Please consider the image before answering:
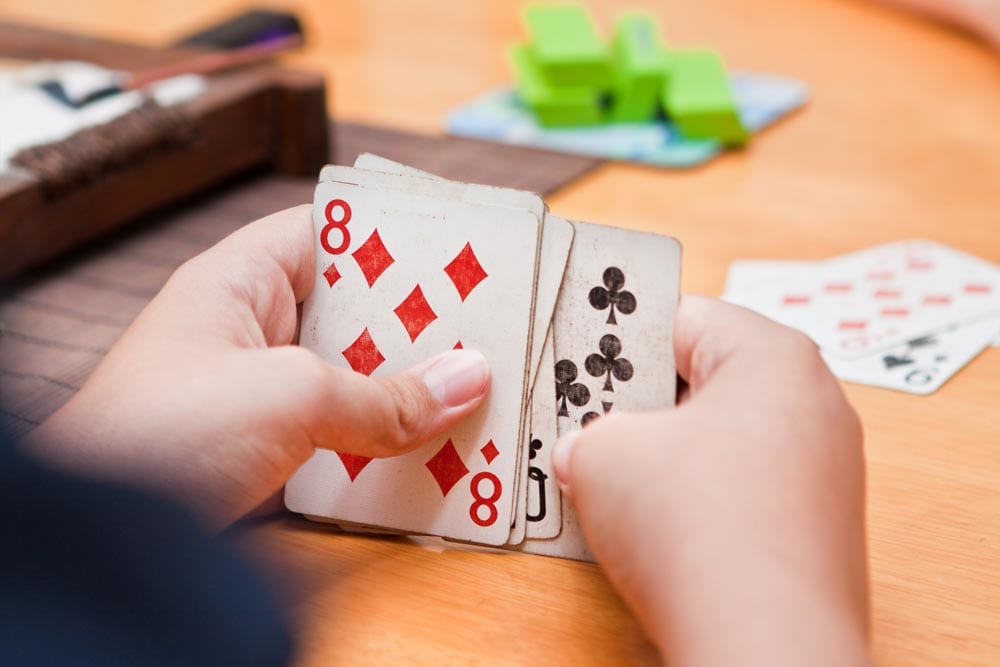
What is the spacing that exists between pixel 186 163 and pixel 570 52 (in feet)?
2.23

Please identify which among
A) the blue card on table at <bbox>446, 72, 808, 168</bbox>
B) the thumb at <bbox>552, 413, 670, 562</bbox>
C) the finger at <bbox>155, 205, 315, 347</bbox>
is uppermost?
the finger at <bbox>155, 205, 315, 347</bbox>

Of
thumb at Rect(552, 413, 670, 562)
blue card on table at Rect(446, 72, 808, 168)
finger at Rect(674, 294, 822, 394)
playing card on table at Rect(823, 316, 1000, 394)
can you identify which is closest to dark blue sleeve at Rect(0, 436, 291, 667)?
thumb at Rect(552, 413, 670, 562)

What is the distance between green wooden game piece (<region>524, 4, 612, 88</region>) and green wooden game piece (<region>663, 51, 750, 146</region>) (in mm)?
117

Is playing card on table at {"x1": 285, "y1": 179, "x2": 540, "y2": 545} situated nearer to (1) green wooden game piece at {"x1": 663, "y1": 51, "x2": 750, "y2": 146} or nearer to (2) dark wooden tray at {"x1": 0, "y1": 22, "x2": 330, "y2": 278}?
(2) dark wooden tray at {"x1": 0, "y1": 22, "x2": 330, "y2": 278}

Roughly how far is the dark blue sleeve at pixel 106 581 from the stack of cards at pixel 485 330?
0.24 m

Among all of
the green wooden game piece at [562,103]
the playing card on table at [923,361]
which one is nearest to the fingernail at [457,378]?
the playing card on table at [923,361]

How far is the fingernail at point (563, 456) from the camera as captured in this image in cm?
70

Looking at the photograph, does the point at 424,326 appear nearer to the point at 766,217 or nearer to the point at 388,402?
the point at 388,402

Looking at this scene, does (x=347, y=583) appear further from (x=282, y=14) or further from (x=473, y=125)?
(x=282, y=14)

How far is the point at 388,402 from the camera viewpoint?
2.22 ft

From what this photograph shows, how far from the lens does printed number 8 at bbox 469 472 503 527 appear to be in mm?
742

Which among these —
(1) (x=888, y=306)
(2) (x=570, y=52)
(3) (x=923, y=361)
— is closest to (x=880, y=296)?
(1) (x=888, y=306)

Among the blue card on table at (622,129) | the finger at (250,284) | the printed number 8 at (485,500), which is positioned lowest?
the printed number 8 at (485,500)

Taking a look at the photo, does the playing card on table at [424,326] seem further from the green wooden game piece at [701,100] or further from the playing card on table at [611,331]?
the green wooden game piece at [701,100]
